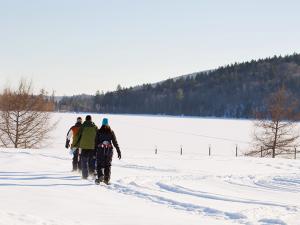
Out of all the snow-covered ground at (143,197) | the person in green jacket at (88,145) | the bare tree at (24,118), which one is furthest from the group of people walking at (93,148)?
the bare tree at (24,118)

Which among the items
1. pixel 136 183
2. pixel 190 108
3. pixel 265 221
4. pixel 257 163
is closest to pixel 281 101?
pixel 257 163

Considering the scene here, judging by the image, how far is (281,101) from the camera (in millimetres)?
39656

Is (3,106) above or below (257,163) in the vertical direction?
above

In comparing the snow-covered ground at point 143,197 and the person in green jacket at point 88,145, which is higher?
the person in green jacket at point 88,145

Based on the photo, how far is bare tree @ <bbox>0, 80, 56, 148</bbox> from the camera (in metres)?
38.4

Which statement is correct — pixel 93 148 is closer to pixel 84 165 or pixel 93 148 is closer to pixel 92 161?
pixel 92 161

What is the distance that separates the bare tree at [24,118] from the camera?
38.4m

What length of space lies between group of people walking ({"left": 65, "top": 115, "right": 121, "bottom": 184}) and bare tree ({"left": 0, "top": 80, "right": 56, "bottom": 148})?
2321 cm

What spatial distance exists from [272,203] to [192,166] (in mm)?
9337

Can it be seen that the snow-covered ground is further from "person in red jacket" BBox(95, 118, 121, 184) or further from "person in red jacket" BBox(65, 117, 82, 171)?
"person in red jacket" BBox(95, 118, 121, 184)

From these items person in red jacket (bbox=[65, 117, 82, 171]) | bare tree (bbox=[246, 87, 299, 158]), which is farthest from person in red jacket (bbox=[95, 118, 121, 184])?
bare tree (bbox=[246, 87, 299, 158])

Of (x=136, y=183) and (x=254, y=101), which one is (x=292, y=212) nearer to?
(x=136, y=183)

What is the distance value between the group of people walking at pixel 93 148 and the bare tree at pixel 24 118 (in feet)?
76.2

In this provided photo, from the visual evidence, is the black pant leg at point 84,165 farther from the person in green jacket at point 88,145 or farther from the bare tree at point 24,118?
the bare tree at point 24,118
